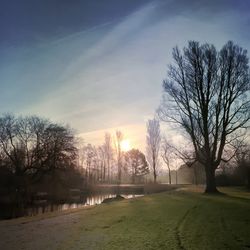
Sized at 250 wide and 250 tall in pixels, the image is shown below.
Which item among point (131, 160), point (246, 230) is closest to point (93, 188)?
point (131, 160)

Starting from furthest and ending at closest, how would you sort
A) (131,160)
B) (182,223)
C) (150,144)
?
(131,160)
(150,144)
(182,223)

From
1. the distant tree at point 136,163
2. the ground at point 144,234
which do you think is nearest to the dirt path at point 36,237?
the ground at point 144,234

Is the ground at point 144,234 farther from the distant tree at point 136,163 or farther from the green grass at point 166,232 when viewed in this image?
the distant tree at point 136,163

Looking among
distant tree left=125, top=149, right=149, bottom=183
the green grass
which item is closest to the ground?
the green grass

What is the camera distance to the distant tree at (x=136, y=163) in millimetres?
88188

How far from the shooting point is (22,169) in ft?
147

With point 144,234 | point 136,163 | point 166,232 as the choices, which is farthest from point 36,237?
point 136,163

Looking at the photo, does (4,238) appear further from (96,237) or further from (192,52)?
(192,52)

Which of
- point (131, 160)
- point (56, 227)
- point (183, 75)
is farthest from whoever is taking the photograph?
point (131, 160)

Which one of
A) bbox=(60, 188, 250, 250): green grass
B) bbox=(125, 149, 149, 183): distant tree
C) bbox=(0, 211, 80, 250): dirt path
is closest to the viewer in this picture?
bbox=(60, 188, 250, 250): green grass

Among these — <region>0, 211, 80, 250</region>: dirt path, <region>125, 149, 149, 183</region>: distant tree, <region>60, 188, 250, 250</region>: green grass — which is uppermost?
<region>125, 149, 149, 183</region>: distant tree

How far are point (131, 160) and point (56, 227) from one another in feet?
251

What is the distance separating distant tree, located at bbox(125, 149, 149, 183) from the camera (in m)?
88.2

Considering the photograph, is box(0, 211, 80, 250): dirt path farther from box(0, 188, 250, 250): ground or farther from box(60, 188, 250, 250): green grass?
box(60, 188, 250, 250): green grass
